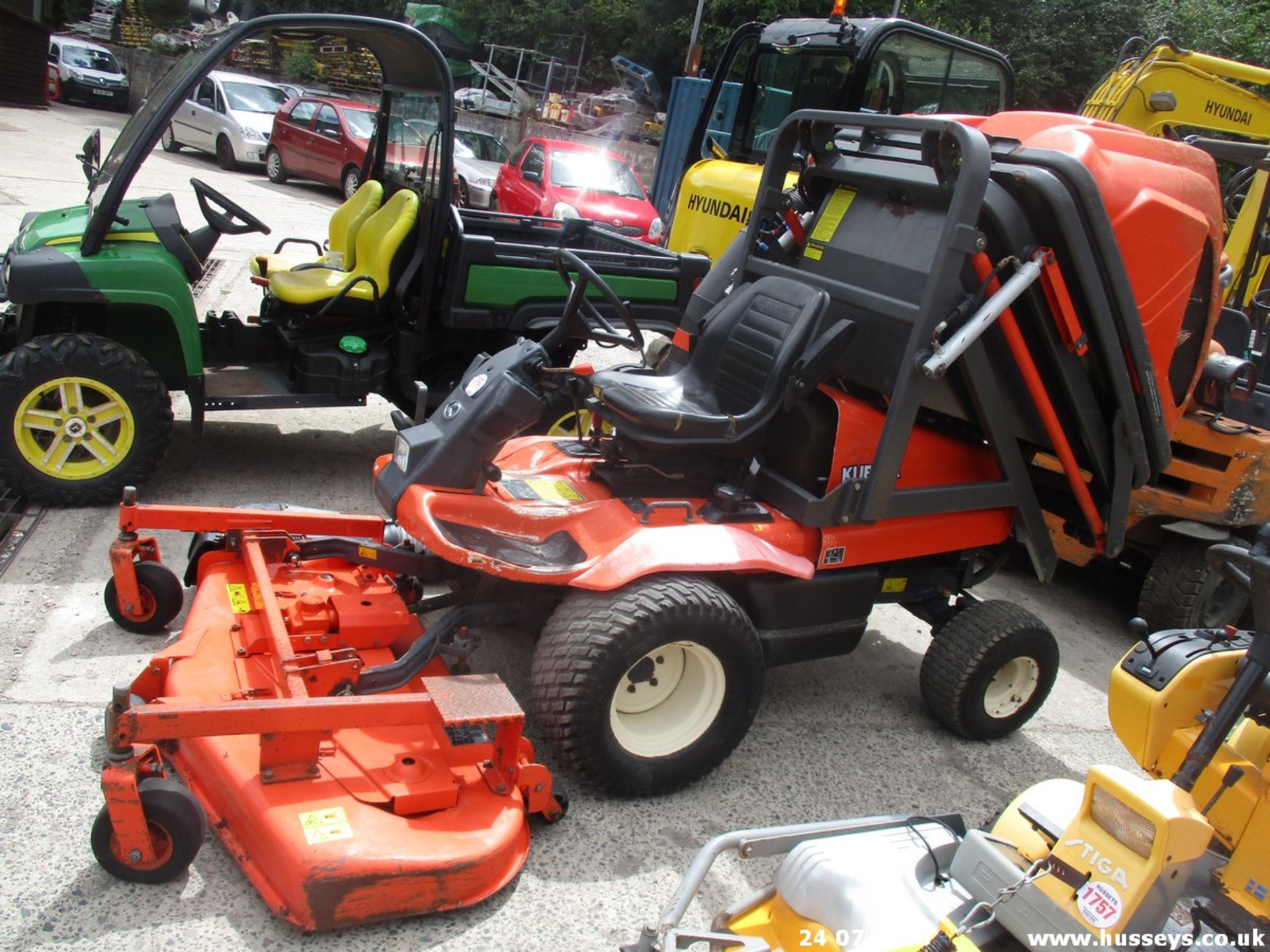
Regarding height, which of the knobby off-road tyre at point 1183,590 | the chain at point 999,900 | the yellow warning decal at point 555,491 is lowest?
the knobby off-road tyre at point 1183,590

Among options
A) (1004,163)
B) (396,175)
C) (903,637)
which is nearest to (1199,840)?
(1004,163)

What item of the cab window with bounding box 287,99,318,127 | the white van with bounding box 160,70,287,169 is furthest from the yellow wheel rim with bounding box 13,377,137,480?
the white van with bounding box 160,70,287,169

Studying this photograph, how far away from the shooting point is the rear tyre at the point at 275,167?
608 inches

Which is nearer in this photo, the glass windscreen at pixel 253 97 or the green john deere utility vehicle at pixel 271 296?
the green john deere utility vehicle at pixel 271 296

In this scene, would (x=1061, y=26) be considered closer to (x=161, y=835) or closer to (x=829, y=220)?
(x=829, y=220)

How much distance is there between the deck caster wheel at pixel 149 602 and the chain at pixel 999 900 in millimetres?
2851

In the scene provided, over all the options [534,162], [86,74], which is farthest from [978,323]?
[86,74]

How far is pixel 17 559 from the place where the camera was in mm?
4121

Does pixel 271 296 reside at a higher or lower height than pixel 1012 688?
higher

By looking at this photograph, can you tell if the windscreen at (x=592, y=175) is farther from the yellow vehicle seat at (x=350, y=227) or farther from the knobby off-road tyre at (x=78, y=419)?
the knobby off-road tyre at (x=78, y=419)

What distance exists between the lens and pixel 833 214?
13.1ft

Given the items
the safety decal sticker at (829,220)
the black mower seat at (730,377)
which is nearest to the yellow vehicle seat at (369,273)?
the black mower seat at (730,377)

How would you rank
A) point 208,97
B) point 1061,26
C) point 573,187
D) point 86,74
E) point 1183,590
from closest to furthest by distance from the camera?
point 1183,590 < point 573,187 < point 208,97 < point 1061,26 < point 86,74

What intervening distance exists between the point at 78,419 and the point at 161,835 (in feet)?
8.77
